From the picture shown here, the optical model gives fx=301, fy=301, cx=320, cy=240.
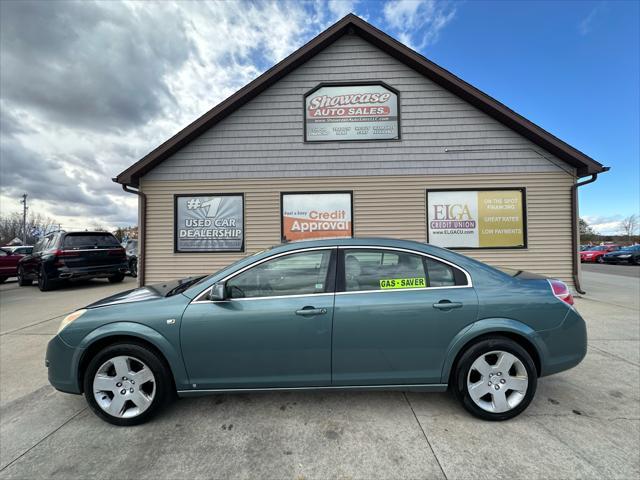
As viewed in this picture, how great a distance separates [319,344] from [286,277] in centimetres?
62

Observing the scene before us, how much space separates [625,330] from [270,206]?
708 cm

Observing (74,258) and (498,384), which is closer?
(498,384)

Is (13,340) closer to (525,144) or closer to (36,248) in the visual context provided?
(36,248)

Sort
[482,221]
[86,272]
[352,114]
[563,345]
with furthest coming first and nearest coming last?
1. [86,272]
2. [352,114]
3. [482,221]
4. [563,345]

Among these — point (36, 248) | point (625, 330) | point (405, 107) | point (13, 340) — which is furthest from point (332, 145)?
point (36, 248)

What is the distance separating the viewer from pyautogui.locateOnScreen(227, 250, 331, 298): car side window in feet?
8.35

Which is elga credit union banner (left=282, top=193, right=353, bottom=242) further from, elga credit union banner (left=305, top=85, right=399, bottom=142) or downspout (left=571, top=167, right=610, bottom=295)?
downspout (left=571, top=167, right=610, bottom=295)

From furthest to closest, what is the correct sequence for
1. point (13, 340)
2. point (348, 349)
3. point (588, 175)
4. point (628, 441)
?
point (588, 175) < point (13, 340) < point (348, 349) < point (628, 441)

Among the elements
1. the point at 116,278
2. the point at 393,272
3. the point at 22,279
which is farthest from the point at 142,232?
the point at 393,272

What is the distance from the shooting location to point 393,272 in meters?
2.60

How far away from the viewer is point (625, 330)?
4754 millimetres

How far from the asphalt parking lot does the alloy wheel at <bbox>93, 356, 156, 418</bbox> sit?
16cm

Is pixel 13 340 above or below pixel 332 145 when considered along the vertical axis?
below

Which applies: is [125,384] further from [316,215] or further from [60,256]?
[60,256]
